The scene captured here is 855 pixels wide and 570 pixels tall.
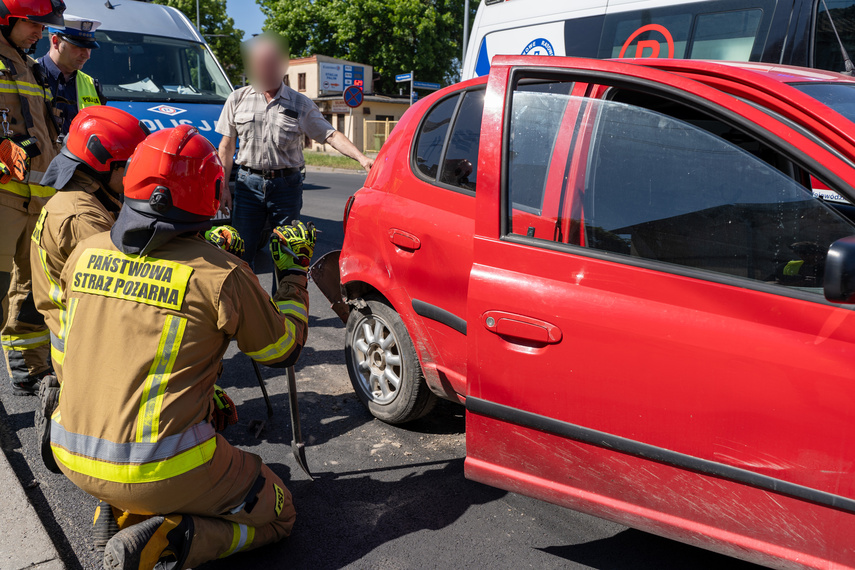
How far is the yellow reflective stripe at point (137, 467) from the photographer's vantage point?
2.06 metres

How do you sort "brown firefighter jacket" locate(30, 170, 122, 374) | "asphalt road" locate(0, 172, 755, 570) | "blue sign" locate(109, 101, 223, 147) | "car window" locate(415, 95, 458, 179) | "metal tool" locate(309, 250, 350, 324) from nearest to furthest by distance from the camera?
1. "asphalt road" locate(0, 172, 755, 570)
2. "brown firefighter jacket" locate(30, 170, 122, 374)
3. "car window" locate(415, 95, 458, 179)
4. "metal tool" locate(309, 250, 350, 324)
5. "blue sign" locate(109, 101, 223, 147)

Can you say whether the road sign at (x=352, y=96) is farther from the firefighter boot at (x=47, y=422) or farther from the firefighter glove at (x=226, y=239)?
the firefighter boot at (x=47, y=422)

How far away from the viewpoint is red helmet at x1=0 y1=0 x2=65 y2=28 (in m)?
3.39

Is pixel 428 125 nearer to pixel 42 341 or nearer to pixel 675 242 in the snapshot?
pixel 675 242

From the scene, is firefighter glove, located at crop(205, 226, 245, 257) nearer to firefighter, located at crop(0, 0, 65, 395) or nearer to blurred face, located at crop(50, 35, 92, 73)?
firefighter, located at crop(0, 0, 65, 395)

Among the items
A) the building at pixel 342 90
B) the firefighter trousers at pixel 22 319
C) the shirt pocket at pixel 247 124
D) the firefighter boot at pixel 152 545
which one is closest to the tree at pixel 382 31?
the building at pixel 342 90

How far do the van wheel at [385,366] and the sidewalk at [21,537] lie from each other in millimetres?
1533

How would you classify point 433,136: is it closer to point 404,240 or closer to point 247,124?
point 404,240

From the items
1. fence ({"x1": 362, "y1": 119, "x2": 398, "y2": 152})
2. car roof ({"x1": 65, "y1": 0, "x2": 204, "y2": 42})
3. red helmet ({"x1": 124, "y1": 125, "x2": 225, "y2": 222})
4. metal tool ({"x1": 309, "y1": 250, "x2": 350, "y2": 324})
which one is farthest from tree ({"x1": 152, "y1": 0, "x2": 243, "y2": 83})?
red helmet ({"x1": 124, "y1": 125, "x2": 225, "y2": 222})

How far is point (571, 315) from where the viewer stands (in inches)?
79.3

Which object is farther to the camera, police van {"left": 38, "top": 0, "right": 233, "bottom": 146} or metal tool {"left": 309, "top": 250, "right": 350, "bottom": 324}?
police van {"left": 38, "top": 0, "right": 233, "bottom": 146}

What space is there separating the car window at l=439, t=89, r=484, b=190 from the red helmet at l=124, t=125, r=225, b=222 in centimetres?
110

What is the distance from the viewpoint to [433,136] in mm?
3064

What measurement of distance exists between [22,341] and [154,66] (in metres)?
4.52
